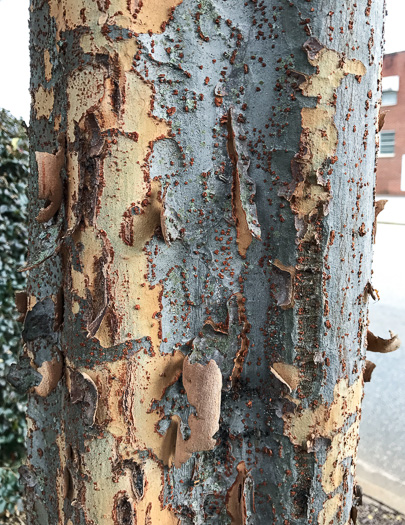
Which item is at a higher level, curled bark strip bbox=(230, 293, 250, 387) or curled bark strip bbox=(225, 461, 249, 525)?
curled bark strip bbox=(230, 293, 250, 387)

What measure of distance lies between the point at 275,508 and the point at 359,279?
286mm

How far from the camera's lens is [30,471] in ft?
1.95

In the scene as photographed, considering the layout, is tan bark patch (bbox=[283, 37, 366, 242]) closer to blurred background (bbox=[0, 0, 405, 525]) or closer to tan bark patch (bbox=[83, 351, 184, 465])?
tan bark patch (bbox=[83, 351, 184, 465])

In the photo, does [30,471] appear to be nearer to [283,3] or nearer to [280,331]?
[280,331]

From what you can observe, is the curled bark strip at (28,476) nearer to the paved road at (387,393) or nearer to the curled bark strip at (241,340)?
the curled bark strip at (241,340)

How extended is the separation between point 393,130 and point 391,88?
0.42 ft

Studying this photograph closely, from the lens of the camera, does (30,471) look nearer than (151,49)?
No

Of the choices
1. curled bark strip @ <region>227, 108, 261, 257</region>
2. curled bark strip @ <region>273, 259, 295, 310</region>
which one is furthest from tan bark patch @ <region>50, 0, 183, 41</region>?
curled bark strip @ <region>273, 259, 295, 310</region>

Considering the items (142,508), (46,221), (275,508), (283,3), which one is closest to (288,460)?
(275,508)

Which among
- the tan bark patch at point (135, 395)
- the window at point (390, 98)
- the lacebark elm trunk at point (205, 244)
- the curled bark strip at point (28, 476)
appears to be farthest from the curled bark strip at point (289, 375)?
the window at point (390, 98)

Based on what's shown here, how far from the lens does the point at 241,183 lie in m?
0.48

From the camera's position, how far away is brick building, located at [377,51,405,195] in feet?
4.34

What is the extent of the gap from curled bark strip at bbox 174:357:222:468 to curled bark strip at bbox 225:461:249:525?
0.28ft

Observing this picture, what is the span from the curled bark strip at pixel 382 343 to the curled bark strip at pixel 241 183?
233mm
